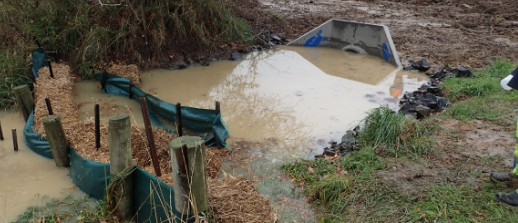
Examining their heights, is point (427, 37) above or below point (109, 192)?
above

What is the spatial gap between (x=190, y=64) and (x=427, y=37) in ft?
25.0

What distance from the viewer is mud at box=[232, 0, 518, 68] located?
1053 cm

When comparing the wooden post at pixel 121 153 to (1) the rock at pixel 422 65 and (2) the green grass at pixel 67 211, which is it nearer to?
(2) the green grass at pixel 67 211

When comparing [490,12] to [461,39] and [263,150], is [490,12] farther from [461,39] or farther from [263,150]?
[263,150]

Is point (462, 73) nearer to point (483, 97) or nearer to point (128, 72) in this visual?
point (483, 97)

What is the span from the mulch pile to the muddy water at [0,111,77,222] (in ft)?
1.48

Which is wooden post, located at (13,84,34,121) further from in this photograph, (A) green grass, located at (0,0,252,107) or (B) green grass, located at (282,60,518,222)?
(B) green grass, located at (282,60,518,222)

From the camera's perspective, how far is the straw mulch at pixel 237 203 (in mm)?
3521

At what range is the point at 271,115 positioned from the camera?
7246mm

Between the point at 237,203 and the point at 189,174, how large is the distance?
0.84 meters

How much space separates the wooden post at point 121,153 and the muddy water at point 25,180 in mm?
1465

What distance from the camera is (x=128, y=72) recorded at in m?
8.55

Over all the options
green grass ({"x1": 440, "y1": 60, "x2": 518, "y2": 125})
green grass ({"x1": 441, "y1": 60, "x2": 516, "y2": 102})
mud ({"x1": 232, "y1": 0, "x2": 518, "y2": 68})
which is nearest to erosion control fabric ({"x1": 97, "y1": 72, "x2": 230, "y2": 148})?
green grass ({"x1": 440, "y1": 60, "x2": 518, "y2": 125})

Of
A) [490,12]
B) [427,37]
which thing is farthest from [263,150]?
[490,12]
